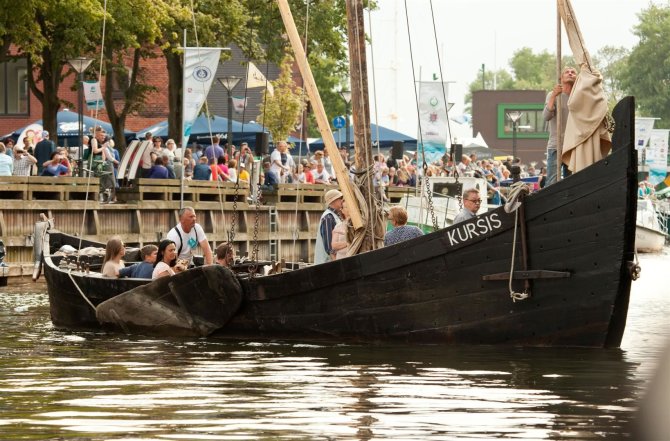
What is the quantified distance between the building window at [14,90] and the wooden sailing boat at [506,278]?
46726mm

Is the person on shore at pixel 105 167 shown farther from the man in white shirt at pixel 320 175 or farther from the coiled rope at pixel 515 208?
the coiled rope at pixel 515 208

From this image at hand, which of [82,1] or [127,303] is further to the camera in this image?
[82,1]

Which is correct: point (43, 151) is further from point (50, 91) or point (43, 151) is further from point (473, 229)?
point (473, 229)

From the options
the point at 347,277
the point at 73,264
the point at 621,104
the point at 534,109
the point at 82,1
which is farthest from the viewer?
the point at 534,109

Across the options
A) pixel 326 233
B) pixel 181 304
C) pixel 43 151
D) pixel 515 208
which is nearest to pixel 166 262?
pixel 181 304

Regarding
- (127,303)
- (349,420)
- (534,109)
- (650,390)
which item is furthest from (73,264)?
(534,109)

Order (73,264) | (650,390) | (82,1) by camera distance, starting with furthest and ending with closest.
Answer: (82,1), (73,264), (650,390)

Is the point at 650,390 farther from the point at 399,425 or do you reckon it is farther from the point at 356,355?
the point at 356,355

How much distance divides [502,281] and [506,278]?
11cm

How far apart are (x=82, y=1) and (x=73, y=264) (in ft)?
57.6

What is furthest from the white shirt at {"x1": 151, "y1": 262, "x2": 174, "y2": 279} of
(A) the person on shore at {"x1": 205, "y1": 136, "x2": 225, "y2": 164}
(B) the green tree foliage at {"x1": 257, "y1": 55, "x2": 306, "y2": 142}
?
(B) the green tree foliage at {"x1": 257, "y1": 55, "x2": 306, "y2": 142}

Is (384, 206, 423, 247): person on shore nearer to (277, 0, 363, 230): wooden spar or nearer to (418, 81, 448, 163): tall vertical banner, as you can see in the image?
(277, 0, 363, 230): wooden spar

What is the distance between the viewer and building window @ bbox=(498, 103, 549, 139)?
110938 millimetres

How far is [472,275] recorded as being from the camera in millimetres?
15141
